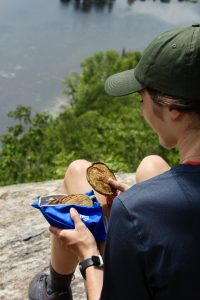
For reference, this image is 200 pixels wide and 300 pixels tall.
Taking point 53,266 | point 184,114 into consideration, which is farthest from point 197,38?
point 53,266

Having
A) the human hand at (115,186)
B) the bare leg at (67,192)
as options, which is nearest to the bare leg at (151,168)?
the human hand at (115,186)

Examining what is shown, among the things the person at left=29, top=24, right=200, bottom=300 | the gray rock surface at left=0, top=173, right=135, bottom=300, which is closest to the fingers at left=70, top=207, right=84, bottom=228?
the person at left=29, top=24, right=200, bottom=300

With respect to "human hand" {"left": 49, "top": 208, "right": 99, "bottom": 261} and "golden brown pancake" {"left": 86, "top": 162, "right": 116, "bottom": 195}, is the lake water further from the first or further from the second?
"human hand" {"left": 49, "top": 208, "right": 99, "bottom": 261}

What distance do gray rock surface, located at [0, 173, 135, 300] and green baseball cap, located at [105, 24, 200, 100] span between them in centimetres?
269

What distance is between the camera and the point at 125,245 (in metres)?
2.16

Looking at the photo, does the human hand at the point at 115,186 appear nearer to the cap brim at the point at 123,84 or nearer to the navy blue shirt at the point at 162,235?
the cap brim at the point at 123,84

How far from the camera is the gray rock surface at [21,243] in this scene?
4.61 metres

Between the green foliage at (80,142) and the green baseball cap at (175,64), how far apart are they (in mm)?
11236

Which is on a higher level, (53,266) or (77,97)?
(53,266)

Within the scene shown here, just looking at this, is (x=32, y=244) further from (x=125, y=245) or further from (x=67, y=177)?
(x=125, y=245)

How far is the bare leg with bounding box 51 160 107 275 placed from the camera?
371 centimetres

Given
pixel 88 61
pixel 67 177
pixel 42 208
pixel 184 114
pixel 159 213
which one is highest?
pixel 184 114

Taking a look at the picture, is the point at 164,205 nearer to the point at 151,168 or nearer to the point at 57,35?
the point at 151,168

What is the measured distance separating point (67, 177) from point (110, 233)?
6.49ft
